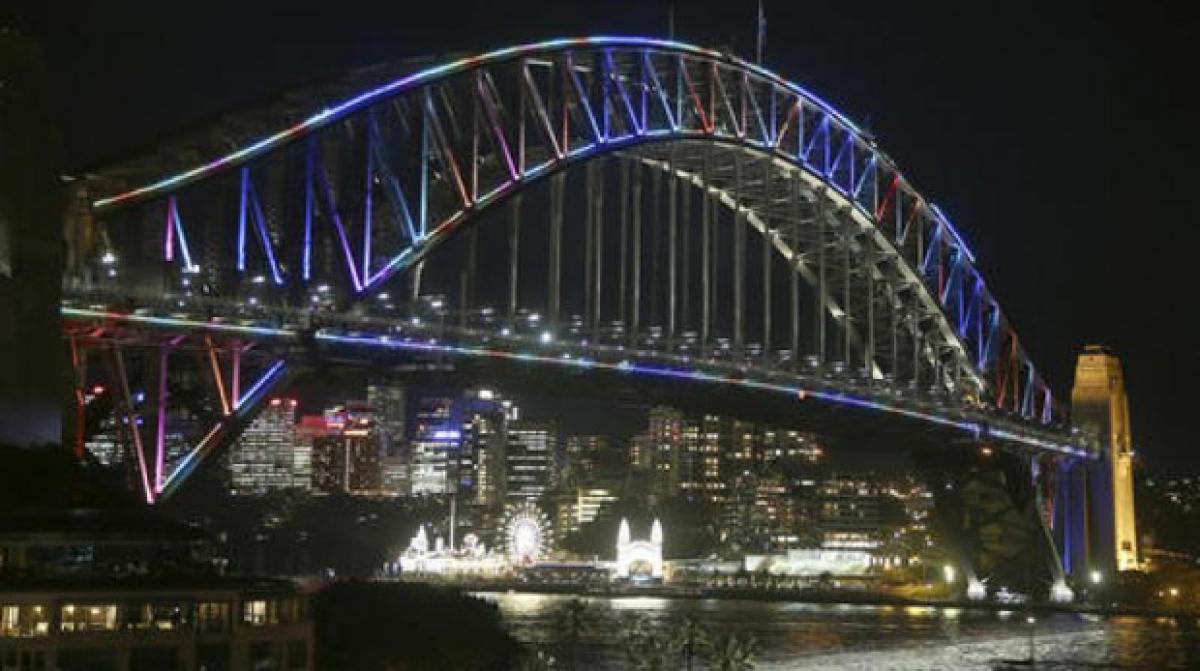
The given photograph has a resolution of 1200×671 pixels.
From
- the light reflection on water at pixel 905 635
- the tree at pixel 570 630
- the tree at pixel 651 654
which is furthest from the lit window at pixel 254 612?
the light reflection on water at pixel 905 635

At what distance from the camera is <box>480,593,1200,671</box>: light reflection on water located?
66.9 metres

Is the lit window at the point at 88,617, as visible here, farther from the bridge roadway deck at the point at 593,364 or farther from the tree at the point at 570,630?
the tree at the point at 570,630

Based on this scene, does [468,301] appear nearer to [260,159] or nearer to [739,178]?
[260,159]

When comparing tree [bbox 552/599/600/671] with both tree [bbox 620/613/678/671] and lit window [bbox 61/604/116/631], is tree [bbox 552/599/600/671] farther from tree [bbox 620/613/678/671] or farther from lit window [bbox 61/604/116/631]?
lit window [bbox 61/604/116/631]

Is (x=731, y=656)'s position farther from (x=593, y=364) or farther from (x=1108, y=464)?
(x=1108, y=464)

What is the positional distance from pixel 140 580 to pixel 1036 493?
74.8 metres

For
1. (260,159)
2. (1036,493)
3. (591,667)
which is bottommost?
(591,667)

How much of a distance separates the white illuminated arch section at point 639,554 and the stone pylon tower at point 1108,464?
50.9m

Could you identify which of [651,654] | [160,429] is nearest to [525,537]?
[651,654]

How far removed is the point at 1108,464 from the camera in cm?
11050

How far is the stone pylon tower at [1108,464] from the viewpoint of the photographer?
111 metres

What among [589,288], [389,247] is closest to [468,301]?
[389,247]

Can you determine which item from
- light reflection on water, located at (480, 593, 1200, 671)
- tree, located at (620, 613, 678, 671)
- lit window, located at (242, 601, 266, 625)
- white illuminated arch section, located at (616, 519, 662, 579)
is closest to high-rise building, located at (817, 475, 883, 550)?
white illuminated arch section, located at (616, 519, 662, 579)

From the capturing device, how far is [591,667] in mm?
59188
